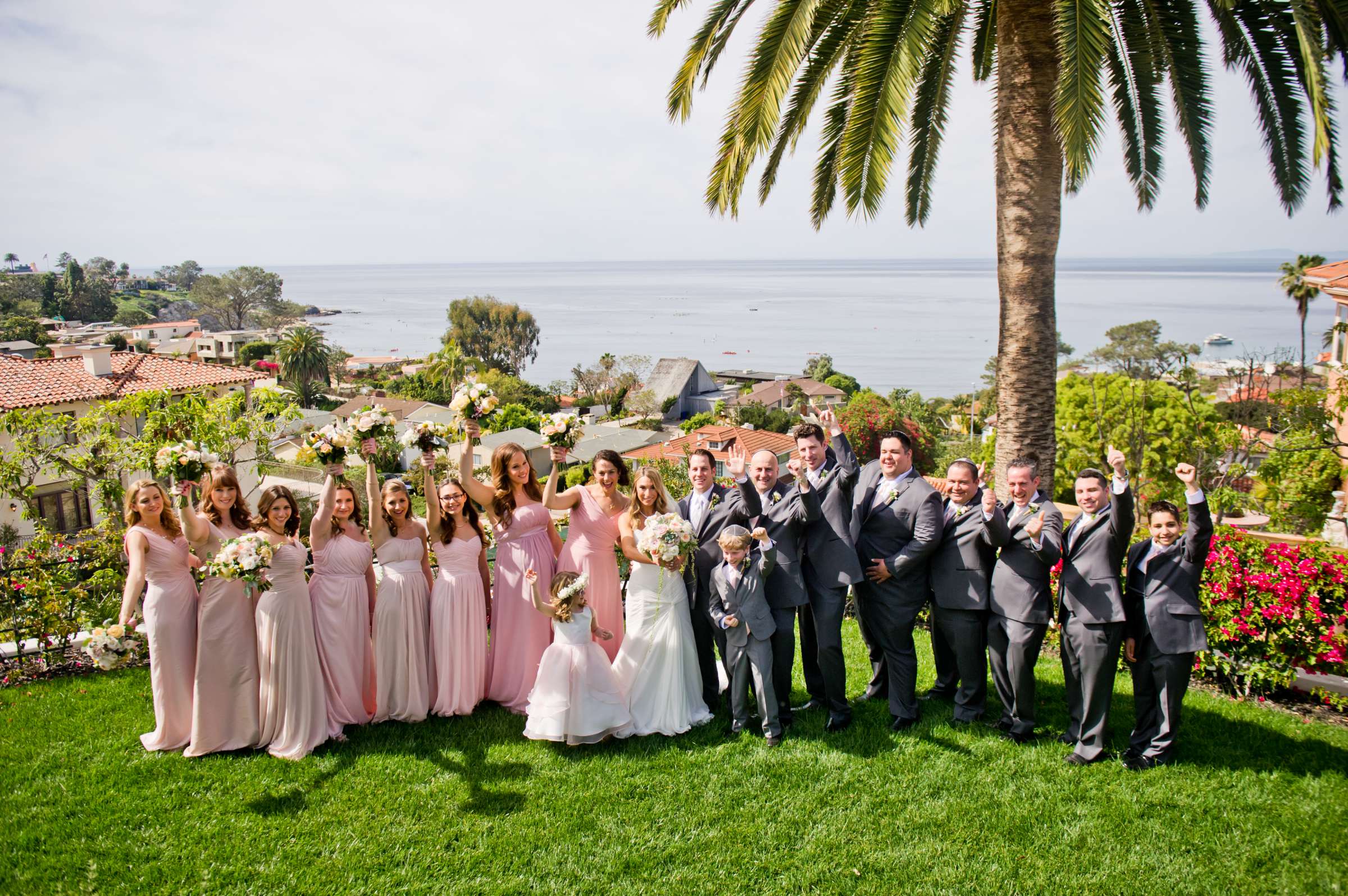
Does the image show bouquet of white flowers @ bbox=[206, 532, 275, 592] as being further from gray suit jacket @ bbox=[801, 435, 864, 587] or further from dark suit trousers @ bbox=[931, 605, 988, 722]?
dark suit trousers @ bbox=[931, 605, 988, 722]

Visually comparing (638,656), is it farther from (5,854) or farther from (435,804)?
(5,854)

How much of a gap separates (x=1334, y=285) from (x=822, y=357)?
90.5 metres

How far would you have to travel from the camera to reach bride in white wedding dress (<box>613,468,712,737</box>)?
21.3 feet

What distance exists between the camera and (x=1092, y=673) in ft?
19.2

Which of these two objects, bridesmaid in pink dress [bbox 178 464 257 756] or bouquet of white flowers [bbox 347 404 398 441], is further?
bouquet of white flowers [bbox 347 404 398 441]

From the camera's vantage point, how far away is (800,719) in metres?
6.68

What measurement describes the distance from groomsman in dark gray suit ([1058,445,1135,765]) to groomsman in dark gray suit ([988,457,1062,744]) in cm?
16

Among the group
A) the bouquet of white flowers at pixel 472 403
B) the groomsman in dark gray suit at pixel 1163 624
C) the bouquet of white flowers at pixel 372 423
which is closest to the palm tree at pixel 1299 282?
the groomsman in dark gray suit at pixel 1163 624

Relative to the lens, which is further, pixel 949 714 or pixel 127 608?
pixel 949 714

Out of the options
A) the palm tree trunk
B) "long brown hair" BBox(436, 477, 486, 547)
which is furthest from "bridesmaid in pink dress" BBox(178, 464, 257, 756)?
the palm tree trunk

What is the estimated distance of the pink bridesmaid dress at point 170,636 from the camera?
632cm

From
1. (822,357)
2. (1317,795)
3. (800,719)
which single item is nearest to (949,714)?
(800,719)

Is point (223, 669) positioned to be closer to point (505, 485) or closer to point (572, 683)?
point (505, 485)

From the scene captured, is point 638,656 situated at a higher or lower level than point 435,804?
higher
